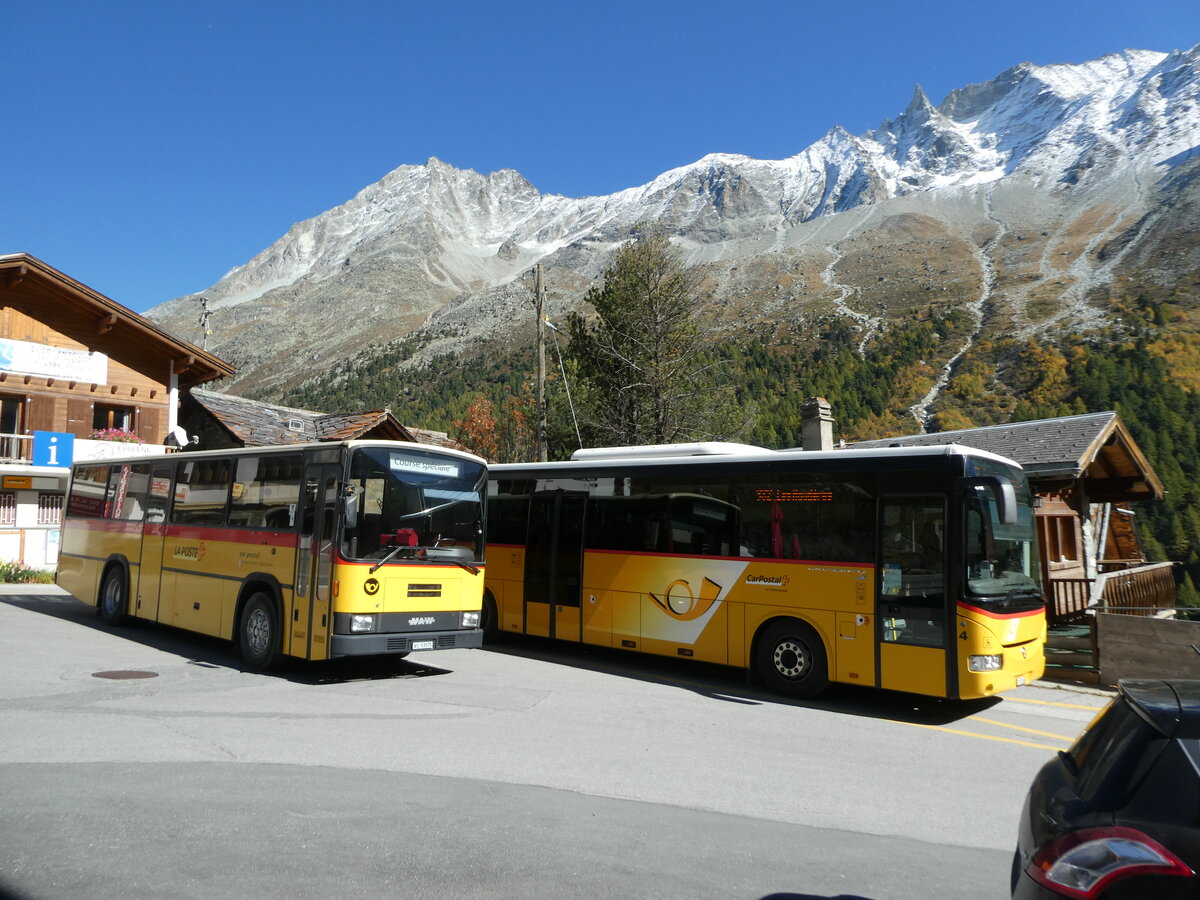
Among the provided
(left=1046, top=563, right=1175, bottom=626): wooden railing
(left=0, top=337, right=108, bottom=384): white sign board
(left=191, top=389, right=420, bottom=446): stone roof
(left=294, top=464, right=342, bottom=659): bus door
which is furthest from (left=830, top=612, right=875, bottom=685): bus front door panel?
(left=0, top=337, right=108, bottom=384): white sign board

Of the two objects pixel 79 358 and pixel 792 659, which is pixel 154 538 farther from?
pixel 79 358

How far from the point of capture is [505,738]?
779 cm

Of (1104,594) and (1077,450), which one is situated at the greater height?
(1077,450)

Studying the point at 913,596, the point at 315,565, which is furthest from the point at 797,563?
the point at 315,565

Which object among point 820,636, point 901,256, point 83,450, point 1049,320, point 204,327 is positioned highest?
point 901,256

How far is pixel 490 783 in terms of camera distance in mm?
6230

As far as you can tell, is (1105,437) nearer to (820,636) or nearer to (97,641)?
(820,636)

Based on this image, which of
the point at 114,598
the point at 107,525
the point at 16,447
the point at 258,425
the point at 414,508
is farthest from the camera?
the point at 258,425

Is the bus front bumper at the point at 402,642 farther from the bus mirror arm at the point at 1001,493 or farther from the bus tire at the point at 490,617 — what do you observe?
the bus mirror arm at the point at 1001,493

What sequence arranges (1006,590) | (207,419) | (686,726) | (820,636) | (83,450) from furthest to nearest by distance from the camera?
(207,419) < (83,450) < (820,636) < (1006,590) < (686,726)

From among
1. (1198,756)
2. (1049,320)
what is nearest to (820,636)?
(1198,756)

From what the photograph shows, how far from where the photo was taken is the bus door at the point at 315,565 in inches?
386

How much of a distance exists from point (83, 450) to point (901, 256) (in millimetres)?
171080

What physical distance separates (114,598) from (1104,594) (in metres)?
18.5
